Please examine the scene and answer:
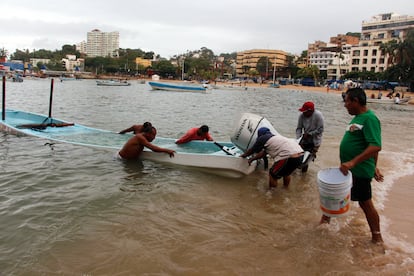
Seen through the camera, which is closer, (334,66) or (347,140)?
(347,140)

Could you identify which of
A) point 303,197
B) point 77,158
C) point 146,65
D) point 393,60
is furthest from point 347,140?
point 146,65

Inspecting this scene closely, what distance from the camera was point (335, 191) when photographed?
4.17m

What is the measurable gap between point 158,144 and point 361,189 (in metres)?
7.11

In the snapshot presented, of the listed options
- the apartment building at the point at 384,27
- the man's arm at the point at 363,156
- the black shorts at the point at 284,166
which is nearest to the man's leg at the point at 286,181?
the black shorts at the point at 284,166

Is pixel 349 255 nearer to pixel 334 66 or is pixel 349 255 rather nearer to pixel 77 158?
pixel 77 158

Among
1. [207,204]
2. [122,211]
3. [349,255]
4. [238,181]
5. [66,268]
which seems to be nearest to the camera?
[66,268]

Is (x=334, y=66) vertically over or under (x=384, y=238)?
over

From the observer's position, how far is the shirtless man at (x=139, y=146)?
8.38 meters

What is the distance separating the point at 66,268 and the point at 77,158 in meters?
5.78

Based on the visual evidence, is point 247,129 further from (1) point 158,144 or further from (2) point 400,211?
(1) point 158,144

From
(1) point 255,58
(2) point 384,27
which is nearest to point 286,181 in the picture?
(2) point 384,27

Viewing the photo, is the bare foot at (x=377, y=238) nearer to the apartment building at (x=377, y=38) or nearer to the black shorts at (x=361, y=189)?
the black shorts at (x=361, y=189)

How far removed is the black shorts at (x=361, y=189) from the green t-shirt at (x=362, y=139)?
2.9 inches

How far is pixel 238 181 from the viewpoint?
7773 millimetres
